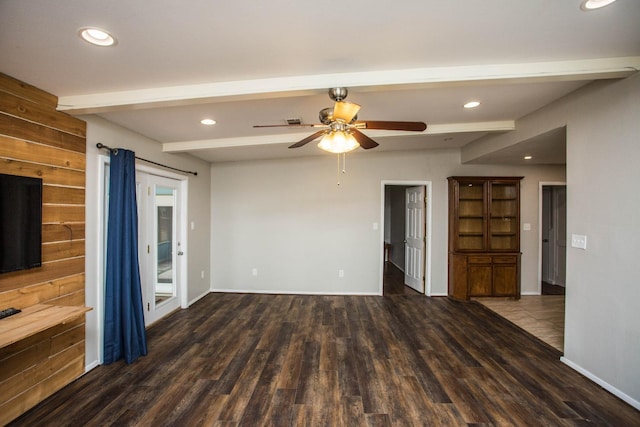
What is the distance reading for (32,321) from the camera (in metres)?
1.77

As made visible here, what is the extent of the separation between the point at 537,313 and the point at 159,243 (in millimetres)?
5506

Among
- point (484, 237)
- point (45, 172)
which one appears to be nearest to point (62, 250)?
point (45, 172)

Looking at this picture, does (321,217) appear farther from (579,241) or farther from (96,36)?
(96,36)

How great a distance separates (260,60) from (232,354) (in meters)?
2.74

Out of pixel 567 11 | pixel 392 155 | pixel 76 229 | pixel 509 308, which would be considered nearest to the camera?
pixel 567 11

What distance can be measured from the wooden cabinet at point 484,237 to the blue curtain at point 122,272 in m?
4.61

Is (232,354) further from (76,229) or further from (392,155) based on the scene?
(392,155)

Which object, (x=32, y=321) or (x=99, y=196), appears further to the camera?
(x=99, y=196)

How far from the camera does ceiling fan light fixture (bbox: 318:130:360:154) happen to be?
6.71 ft

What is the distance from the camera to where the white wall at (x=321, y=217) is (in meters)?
4.69

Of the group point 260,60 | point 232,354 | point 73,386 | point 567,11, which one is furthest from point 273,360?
point 567,11

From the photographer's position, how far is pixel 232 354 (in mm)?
2754

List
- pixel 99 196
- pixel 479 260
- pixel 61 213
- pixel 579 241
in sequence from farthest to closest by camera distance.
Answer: pixel 479 260
pixel 99 196
pixel 579 241
pixel 61 213

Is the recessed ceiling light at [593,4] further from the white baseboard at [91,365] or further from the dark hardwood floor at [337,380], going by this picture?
the white baseboard at [91,365]
